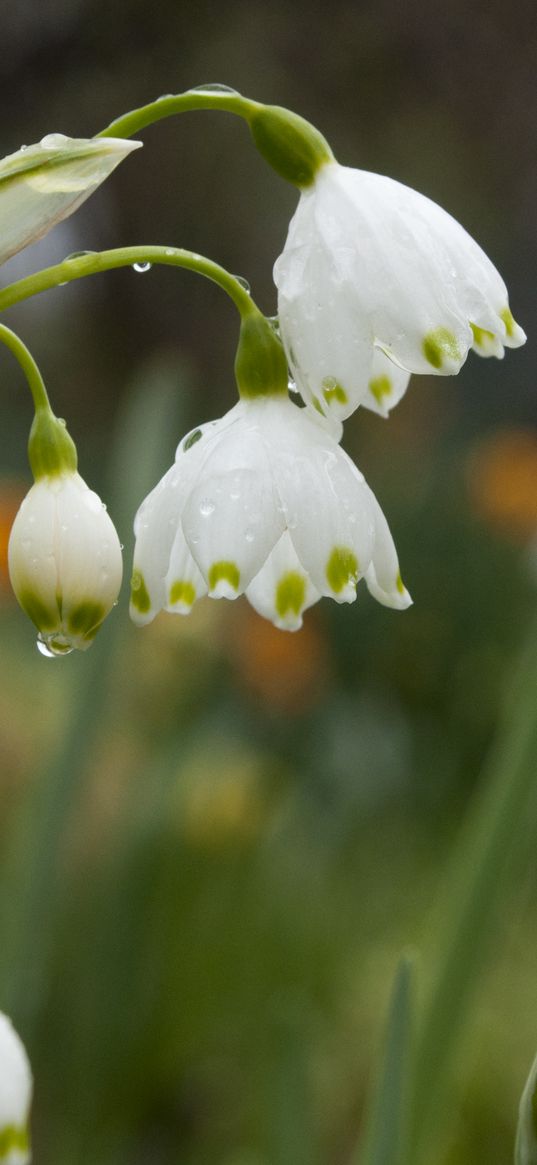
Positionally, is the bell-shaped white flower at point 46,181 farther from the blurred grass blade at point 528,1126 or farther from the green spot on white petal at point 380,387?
the blurred grass blade at point 528,1126

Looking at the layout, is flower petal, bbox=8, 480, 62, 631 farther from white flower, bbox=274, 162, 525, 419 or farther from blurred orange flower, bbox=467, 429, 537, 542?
blurred orange flower, bbox=467, 429, 537, 542

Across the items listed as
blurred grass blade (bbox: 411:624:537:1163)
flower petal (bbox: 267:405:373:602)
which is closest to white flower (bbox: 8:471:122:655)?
flower petal (bbox: 267:405:373:602)

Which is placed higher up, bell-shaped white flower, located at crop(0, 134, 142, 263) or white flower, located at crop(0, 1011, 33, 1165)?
bell-shaped white flower, located at crop(0, 134, 142, 263)

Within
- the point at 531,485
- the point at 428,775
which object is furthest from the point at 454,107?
the point at 428,775

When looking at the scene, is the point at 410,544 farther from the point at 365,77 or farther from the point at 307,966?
the point at 365,77

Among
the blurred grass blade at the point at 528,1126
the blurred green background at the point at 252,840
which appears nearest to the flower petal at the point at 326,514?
the blurred grass blade at the point at 528,1126

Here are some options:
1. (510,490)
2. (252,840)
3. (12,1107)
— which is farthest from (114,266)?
(510,490)

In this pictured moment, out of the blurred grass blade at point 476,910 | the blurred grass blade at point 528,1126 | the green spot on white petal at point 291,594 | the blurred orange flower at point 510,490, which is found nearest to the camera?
the blurred grass blade at point 528,1126
